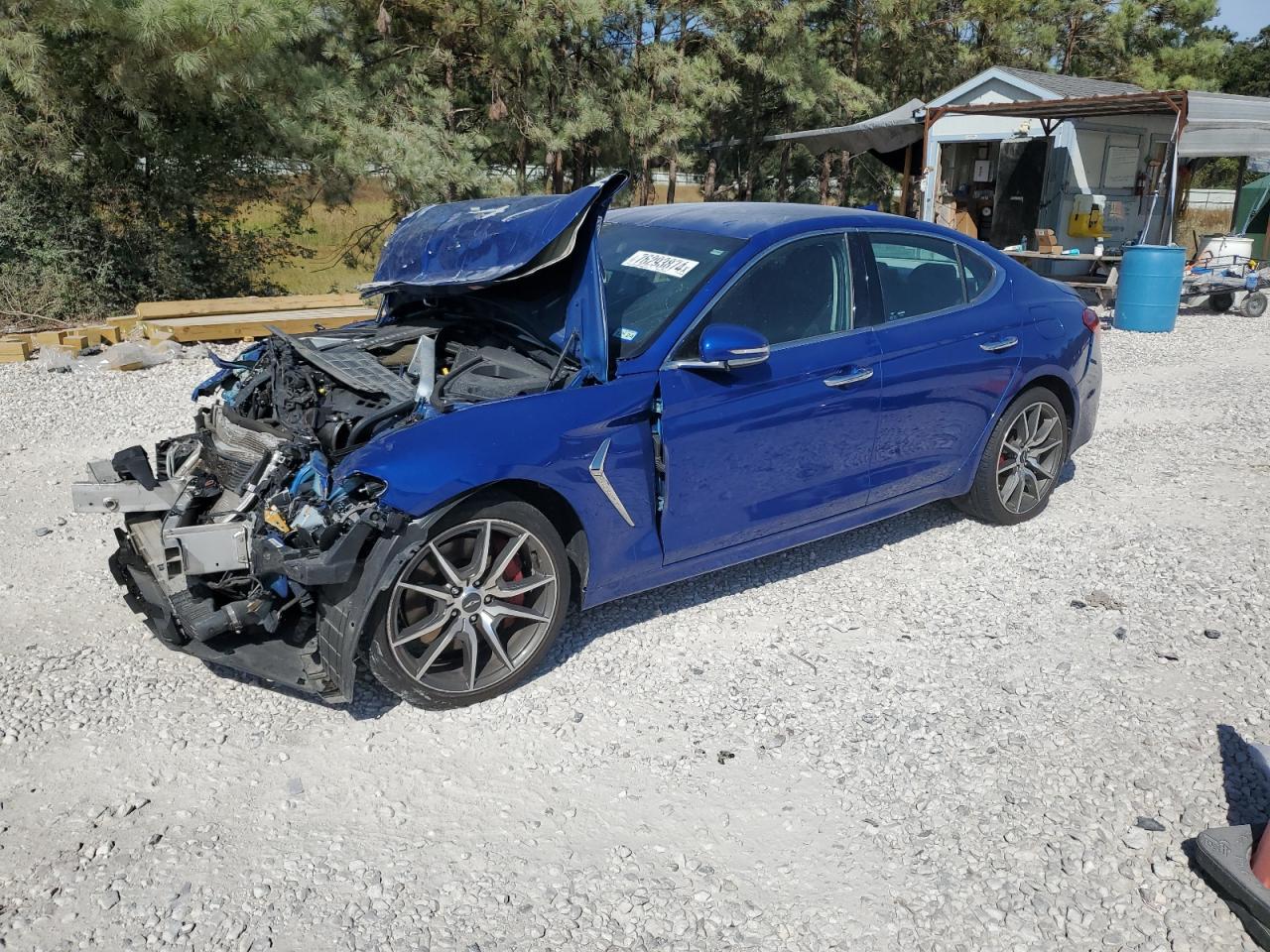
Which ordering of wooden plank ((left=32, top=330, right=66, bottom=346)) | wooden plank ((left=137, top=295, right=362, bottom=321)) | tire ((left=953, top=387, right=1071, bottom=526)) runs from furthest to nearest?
wooden plank ((left=137, top=295, right=362, bottom=321)) < wooden plank ((left=32, top=330, right=66, bottom=346)) < tire ((left=953, top=387, right=1071, bottom=526))

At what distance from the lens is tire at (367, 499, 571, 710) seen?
140 inches

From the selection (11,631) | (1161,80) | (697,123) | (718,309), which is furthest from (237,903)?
(1161,80)

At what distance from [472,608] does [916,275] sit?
2.76m

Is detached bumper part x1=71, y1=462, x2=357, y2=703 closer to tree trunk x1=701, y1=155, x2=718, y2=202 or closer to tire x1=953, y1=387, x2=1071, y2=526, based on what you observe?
tire x1=953, y1=387, x2=1071, y2=526

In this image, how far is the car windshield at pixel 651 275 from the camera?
4180mm

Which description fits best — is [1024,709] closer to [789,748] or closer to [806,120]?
[789,748]

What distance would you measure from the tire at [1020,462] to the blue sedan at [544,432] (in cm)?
13

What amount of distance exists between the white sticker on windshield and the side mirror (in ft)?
1.30

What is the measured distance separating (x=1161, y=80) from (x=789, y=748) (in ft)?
91.5

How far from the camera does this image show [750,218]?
15.2 ft

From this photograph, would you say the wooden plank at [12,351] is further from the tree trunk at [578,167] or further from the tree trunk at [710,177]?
the tree trunk at [710,177]

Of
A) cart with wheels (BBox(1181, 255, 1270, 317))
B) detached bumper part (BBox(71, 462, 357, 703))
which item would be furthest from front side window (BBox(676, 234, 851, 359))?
cart with wheels (BBox(1181, 255, 1270, 317))

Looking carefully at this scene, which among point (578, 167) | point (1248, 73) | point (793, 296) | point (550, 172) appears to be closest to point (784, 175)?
point (578, 167)

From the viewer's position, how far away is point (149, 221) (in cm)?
1291
